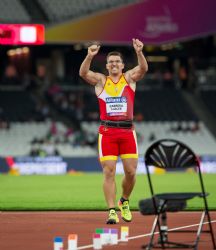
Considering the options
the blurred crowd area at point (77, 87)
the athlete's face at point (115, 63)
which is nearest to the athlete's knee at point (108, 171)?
the athlete's face at point (115, 63)

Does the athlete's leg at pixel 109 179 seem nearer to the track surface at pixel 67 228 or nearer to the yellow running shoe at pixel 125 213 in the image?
the yellow running shoe at pixel 125 213

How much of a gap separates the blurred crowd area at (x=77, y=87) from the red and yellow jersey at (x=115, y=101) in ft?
70.9

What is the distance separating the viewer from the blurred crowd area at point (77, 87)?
1565 inches

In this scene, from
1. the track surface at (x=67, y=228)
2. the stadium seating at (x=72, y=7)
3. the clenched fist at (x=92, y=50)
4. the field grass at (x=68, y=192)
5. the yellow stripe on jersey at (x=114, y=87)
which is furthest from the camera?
the stadium seating at (x=72, y=7)

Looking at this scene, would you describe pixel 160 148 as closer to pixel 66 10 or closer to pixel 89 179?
pixel 89 179

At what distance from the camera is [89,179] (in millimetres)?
28344

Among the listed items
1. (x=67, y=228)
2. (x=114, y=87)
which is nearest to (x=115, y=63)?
(x=114, y=87)

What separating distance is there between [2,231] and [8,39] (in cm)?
622

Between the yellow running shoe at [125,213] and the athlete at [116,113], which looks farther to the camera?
the athlete at [116,113]

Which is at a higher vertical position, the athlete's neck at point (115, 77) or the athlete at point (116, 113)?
the athlete's neck at point (115, 77)

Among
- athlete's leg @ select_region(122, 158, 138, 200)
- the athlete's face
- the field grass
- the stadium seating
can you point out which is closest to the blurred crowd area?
the stadium seating

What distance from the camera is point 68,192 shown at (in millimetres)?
21484

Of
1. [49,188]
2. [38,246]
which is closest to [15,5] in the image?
[49,188]

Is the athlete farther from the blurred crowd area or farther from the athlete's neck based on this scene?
the blurred crowd area
